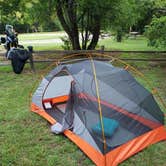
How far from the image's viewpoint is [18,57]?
7992 mm

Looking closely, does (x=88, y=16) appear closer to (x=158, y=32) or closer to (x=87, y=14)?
(x=87, y=14)

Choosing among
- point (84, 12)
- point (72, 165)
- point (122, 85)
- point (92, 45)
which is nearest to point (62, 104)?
point (122, 85)

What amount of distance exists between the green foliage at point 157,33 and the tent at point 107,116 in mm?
4947

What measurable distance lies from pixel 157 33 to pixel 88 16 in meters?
2.90

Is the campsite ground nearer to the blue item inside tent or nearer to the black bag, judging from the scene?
the blue item inside tent

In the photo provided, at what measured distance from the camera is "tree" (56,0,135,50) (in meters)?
9.31

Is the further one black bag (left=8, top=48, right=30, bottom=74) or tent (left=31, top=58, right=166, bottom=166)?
black bag (left=8, top=48, right=30, bottom=74)

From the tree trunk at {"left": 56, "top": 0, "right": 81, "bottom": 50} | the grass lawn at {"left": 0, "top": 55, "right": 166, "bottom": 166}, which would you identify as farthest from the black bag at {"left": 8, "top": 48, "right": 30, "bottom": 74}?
the tree trunk at {"left": 56, "top": 0, "right": 81, "bottom": 50}

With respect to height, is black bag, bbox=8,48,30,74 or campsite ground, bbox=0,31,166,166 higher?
black bag, bbox=8,48,30,74

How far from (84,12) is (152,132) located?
23.3ft

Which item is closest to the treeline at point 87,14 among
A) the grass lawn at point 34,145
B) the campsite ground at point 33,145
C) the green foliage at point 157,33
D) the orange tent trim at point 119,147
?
the green foliage at point 157,33

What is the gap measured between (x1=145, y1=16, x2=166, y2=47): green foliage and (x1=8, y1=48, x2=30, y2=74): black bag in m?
4.21

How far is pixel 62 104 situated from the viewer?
16.8 ft

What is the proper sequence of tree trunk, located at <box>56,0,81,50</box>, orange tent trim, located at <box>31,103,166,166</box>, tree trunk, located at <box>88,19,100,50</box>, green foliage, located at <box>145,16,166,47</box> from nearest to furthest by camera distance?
1. orange tent trim, located at <box>31,103,166,166</box>
2. green foliage, located at <box>145,16,166,47</box>
3. tree trunk, located at <box>56,0,81,50</box>
4. tree trunk, located at <box>88,19,100,50</box>
